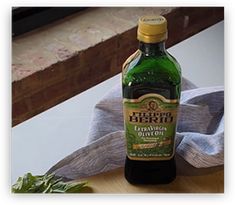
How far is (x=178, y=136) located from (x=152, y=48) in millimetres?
166

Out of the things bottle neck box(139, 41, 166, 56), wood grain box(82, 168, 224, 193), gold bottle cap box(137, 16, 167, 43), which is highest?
gold bottle cap box(137, 16, 167, 43)

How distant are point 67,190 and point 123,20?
0.31 metres

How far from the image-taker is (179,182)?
1158mm

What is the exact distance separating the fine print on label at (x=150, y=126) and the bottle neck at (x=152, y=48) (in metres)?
0.07

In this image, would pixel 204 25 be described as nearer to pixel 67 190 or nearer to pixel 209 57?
pixel 209 57

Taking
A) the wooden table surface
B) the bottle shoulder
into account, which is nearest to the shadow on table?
the wooden table surface

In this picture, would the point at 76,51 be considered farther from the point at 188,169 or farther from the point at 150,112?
the point at 188,169

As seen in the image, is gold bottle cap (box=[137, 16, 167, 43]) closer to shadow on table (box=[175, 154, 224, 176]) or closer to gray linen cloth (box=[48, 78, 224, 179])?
gray linen cloth (box=[48, 78, 224, 179])

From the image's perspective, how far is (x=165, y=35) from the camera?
1.10 meters

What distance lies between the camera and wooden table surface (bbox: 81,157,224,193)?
1.15 meters

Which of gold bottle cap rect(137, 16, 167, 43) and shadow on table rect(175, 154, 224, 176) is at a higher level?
gold bottle cap rect(137, 16, 167, 43)

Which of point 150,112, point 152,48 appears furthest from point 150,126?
point 152,48

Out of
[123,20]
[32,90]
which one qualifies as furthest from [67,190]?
[123,20]

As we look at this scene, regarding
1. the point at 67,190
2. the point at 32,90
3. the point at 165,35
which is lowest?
the point at 67,190
